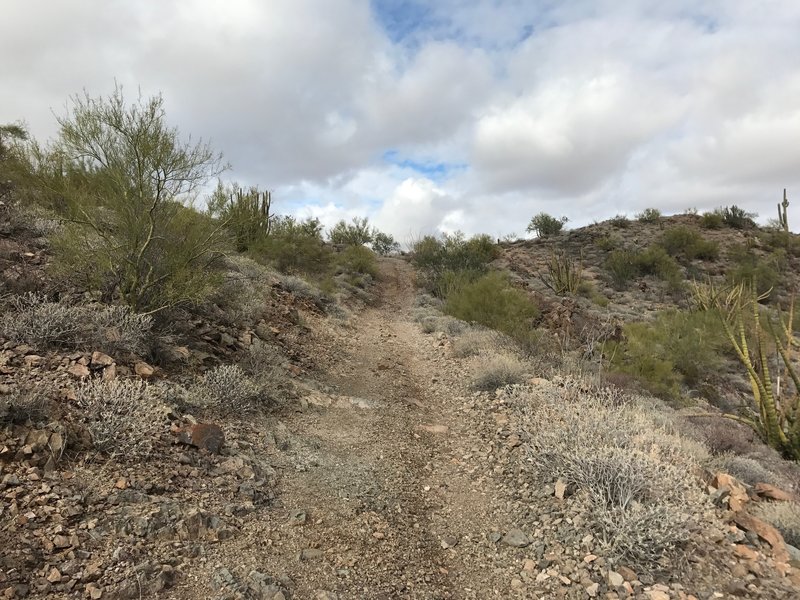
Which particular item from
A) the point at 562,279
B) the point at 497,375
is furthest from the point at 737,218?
the point at 497,375

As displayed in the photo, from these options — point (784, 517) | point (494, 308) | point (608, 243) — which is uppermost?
point (608, 243)

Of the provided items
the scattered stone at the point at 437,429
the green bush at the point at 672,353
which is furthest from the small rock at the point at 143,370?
the green bush at the point at 672,353

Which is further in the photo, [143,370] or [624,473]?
[143,370]

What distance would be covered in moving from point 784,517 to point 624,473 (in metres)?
1.49

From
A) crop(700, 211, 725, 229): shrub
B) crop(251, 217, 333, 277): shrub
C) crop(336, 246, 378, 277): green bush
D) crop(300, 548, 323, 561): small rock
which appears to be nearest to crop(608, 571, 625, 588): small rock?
crop(300, 548, 323, 561): small rock

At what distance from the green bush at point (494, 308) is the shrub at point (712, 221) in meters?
24.5

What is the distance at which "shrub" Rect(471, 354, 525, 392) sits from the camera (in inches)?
314

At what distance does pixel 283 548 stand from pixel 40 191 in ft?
36.5

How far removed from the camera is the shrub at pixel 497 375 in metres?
7.99

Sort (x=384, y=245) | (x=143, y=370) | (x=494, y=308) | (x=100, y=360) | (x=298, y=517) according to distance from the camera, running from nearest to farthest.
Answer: (x=298, y=517) < (x=100, y=360) < (x=143, y=370) < (x=494, y=308) < (x=384, y=245)

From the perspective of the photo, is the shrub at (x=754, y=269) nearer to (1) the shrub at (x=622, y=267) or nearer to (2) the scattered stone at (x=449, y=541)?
(1) the shrub at (x=622, y=267)

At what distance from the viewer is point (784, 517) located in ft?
13.9

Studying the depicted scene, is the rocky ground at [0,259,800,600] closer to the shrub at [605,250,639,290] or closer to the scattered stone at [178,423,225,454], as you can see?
the scattered stone at [178,423,225,454]

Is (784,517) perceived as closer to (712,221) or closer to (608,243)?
(608,243)
